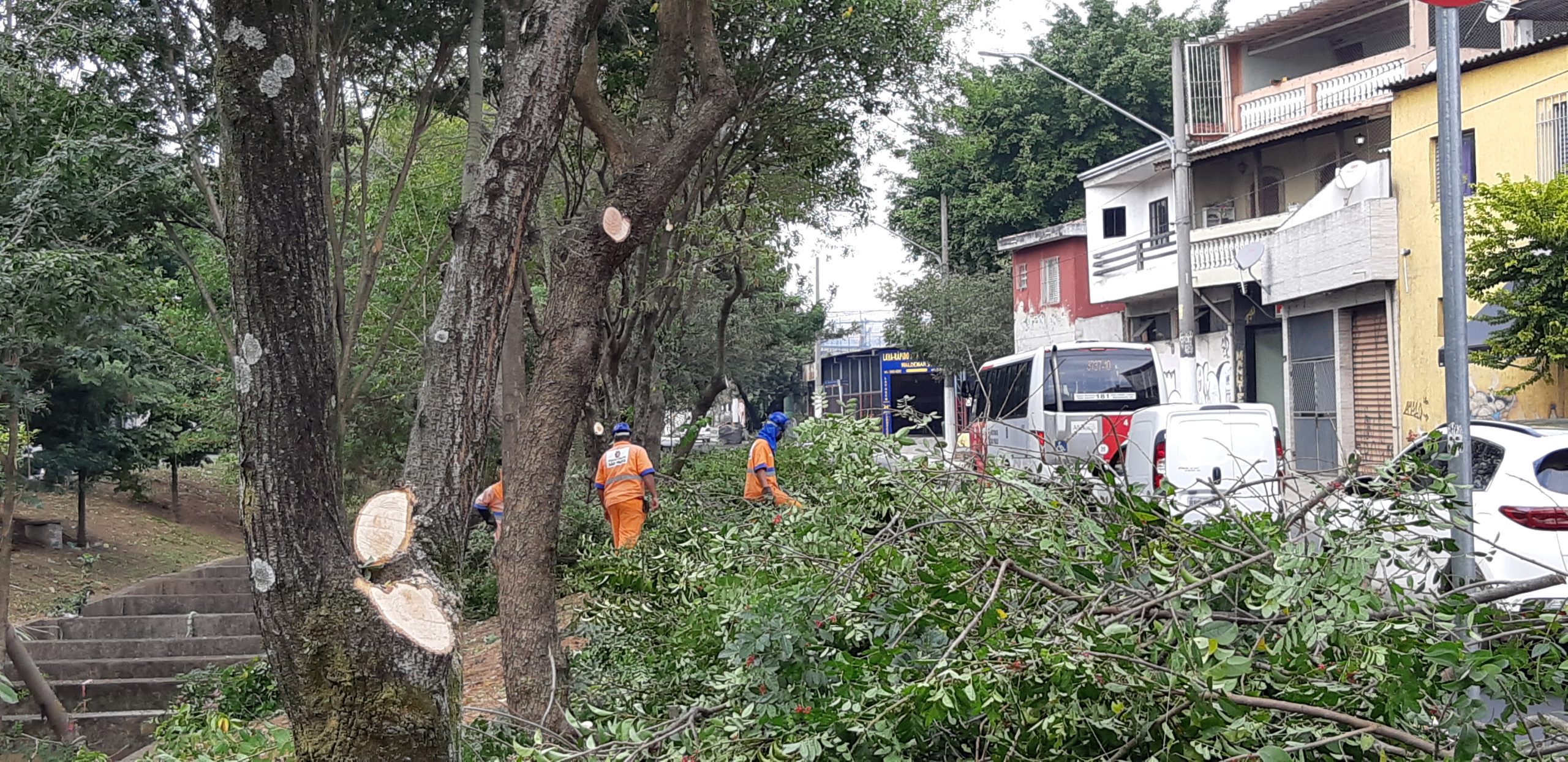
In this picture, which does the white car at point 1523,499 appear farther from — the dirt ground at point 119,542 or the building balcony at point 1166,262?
the building balcony at point 1166,262

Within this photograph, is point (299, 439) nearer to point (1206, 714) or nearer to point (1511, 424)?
point (1206, 714)

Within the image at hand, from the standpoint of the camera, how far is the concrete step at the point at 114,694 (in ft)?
45.0

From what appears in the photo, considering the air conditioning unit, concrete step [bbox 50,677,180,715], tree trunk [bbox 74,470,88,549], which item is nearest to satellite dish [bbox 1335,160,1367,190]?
the air conditioning unit

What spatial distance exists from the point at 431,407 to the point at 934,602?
5.60 ft

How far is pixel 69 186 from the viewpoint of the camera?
31.6 feet

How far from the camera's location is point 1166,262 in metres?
29.0

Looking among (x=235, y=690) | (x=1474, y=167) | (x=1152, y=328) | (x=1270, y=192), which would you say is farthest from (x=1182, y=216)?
(x=235, y=690)

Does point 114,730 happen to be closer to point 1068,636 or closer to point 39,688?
point 39,688

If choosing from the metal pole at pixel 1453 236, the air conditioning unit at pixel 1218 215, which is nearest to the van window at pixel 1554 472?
the metal pole at pixel 1453 236

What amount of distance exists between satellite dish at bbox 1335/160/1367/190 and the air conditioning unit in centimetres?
628

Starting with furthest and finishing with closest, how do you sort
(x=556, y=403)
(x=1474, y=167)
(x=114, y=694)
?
(x=1474, y=167), (x=114, y=694), (x=556, y=403)

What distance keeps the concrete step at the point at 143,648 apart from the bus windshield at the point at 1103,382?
40.9ft

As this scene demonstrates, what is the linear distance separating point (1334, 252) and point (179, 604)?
62.2ft

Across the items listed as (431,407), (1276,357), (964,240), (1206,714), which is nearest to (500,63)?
(431,407)
